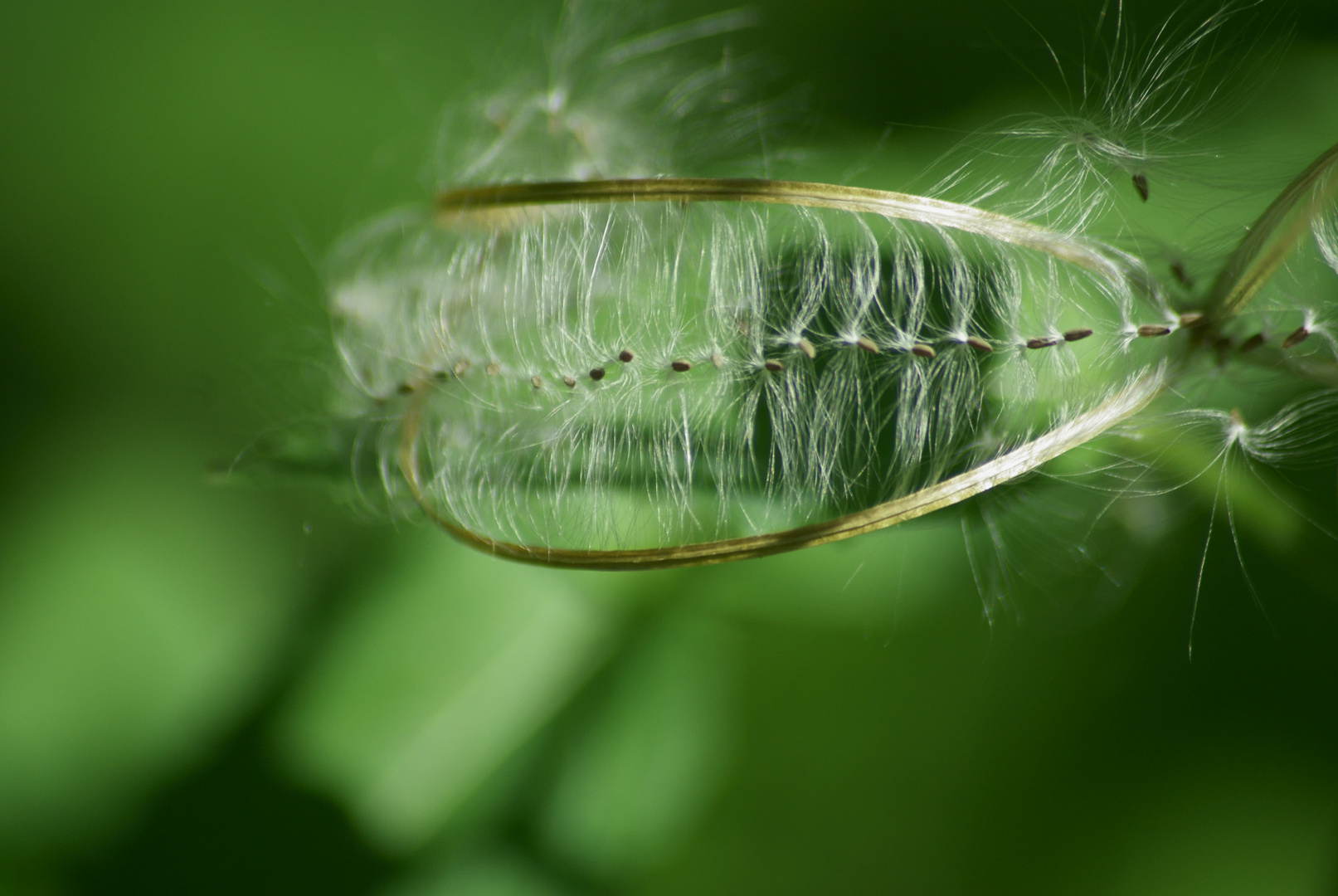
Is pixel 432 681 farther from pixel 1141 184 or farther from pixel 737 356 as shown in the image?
pixel 1141 184

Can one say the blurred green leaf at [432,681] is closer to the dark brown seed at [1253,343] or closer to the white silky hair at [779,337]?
the white silky hair at [779,337]

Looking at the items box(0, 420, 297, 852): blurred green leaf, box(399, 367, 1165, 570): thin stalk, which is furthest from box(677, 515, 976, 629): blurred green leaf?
box(0, 420, 297, 852): blurred green leaf

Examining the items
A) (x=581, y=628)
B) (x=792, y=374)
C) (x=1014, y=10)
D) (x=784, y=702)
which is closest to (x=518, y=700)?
(x=581, y=628)

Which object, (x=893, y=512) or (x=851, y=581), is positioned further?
(x=851, y=581)

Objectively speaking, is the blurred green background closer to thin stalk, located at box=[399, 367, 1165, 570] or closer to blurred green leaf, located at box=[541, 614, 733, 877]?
blurred green leaf, located at box=[541, 614, 733, 877]

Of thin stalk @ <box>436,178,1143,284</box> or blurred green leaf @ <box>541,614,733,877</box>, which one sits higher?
thin stalk @ <box>436,178,1143,284</box>

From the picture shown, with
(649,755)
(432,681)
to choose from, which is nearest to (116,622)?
(432,681)
